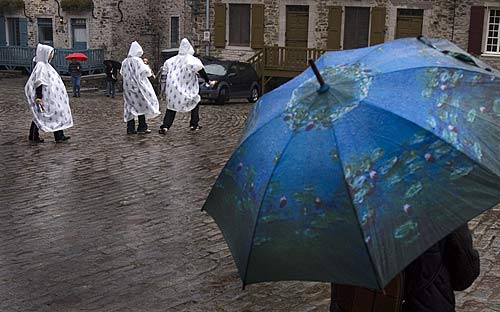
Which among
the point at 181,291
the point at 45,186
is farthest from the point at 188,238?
the point at 45,186

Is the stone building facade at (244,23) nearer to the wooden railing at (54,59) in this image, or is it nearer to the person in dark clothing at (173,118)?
the wooden railing at (54,59)

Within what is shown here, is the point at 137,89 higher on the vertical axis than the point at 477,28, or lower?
lower

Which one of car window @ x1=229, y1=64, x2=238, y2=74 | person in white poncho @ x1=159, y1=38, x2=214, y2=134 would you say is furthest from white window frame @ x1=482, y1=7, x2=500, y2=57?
person in white poncho @ x1=159, y1=38, x2=214, y2=134

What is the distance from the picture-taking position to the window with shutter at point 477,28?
21875mm

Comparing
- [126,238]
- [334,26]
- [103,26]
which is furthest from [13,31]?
[126,238]

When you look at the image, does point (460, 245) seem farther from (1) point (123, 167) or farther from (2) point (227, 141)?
Result: (2) point (227, 141)

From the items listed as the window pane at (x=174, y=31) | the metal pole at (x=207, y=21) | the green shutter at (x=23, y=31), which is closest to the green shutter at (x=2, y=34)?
the green shutter at (x=23, y=31)

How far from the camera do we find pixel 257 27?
81.7 feet

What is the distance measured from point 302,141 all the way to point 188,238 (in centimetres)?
423

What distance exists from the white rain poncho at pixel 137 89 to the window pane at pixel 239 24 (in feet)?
41.5

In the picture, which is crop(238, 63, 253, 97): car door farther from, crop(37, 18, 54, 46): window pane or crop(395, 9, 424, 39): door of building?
crop(37, 18, 54, 46): window pane

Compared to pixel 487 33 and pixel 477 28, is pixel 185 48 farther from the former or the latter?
pixel 487 33

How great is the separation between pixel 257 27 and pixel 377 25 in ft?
14.6

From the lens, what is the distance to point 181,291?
17.5 ft
